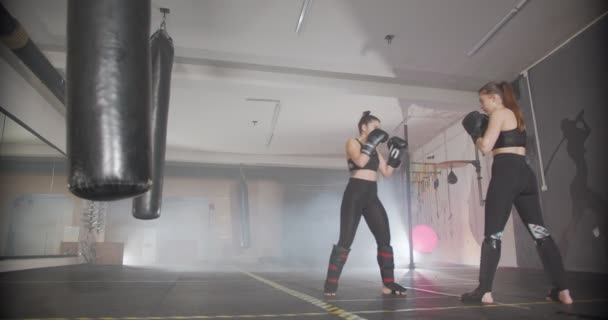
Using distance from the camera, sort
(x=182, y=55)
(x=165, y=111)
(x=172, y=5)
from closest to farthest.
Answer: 1. (x=165, y=111)
2. (x=172, y=5)
3. (x=182, y=55)

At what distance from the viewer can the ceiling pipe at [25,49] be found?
2.56m

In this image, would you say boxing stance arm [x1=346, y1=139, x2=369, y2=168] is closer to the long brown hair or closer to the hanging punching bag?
the long brown hair

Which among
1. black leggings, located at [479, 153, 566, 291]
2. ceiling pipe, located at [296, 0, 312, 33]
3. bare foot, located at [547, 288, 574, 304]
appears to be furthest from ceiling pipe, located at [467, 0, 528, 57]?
bare foot, located at [547, 288, 574, 304]

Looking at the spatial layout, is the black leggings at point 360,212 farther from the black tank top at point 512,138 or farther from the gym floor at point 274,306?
the black tank top at point 512,138

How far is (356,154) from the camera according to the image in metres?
2.47

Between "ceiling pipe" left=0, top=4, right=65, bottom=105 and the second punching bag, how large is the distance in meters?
1.71

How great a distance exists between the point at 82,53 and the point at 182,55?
11.4ft

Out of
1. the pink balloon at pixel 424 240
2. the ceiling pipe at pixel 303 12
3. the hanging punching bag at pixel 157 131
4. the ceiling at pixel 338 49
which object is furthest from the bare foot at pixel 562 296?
the pink balloon at pixel 424 240

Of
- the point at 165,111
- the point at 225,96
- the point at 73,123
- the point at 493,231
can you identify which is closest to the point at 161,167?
the point at 165,111

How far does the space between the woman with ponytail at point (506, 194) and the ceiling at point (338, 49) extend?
208cm

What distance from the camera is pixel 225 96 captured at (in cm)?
595

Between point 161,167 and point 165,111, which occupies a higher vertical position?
point 165,111

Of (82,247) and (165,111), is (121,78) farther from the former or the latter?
(82,247)

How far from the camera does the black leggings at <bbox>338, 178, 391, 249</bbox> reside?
2.36 meters
